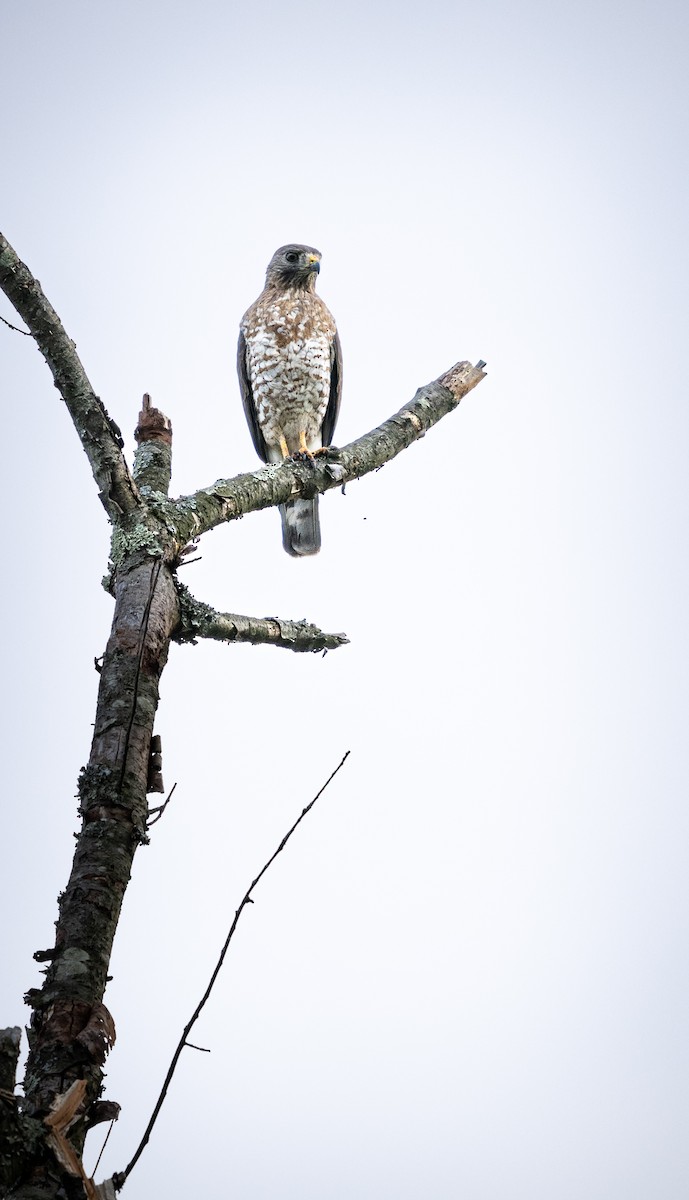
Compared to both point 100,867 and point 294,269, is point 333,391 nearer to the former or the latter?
point 294,269

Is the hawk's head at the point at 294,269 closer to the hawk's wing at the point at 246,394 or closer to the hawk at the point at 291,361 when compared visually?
the hawk at the point at 291,361

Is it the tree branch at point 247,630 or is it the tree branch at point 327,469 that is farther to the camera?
the tree branch at point 327,469

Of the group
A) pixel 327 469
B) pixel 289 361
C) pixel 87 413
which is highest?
pixel 289 361

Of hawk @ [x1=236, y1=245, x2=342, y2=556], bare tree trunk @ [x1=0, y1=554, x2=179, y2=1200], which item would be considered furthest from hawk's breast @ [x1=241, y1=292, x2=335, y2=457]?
bare tree trunk @ [x1=0, y1=554, x2=179, y2=1200]

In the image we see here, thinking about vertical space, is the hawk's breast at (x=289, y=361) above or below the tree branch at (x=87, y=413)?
above

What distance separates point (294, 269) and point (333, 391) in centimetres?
102

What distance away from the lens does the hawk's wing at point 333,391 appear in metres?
7.95

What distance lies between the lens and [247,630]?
3.24m

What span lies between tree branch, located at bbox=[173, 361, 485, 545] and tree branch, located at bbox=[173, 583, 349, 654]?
208 mm

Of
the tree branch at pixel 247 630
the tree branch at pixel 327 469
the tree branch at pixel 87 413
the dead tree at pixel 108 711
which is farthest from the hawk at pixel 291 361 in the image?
the tree branch at pixel 87 413

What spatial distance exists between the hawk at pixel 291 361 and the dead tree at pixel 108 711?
12.5 ft

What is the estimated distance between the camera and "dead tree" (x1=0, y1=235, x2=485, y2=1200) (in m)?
1.51

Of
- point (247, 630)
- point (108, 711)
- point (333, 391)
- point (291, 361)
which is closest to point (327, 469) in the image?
point (247, 630)

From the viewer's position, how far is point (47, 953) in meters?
1.87
